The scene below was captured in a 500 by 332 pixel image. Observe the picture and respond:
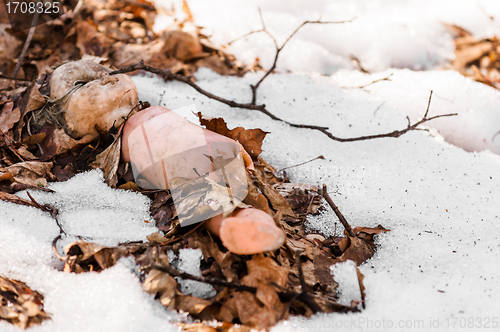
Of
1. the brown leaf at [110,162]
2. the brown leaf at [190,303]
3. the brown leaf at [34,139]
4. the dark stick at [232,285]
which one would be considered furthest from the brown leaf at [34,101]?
the brown leaf at [190,303]

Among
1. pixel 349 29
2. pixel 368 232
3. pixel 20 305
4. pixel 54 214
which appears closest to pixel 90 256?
pixel 20 305

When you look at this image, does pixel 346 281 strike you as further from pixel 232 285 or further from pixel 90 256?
pixel 90 256

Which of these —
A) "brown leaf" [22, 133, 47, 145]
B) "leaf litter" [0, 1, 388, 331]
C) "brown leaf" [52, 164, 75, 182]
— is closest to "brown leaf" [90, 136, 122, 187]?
"leaf litter" [0, 1, 388, 331]

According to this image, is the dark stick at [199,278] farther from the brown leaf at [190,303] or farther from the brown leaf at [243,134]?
the brown leaf at [243,134]

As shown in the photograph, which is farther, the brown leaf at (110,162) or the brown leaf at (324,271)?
the brown leaf at (110,162)

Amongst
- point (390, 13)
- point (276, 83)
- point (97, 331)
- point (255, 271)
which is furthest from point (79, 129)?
point (390, 13)

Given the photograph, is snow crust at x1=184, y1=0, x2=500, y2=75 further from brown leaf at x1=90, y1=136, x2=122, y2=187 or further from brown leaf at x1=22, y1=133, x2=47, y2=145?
brown leaf at x1=22, y1=133, x2=47, y2=145
